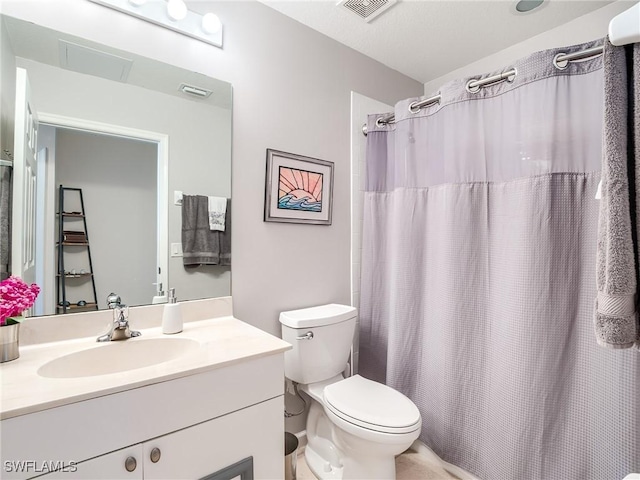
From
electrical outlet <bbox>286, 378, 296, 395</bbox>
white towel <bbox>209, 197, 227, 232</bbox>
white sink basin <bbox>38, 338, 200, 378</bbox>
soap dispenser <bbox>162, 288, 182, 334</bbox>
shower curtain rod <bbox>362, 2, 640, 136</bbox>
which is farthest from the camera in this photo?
electrical outlet <bbox>286, 378, 296, 395</bbox>

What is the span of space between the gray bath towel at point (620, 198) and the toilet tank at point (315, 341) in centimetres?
113

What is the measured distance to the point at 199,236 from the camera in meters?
1.47

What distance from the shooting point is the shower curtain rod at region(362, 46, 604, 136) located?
1.21m

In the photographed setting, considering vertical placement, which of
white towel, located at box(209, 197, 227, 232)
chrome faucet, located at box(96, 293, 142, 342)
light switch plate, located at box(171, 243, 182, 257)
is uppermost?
white towel, located at box(209, 197, 227, 232)

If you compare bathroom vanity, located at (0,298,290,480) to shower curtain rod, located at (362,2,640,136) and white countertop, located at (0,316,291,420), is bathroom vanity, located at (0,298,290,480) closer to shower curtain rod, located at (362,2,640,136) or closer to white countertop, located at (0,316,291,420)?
white countertop, located at (0,316,291,420)

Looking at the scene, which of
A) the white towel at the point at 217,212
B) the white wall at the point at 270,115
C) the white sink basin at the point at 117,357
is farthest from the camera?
the white towel at the point at 217,212

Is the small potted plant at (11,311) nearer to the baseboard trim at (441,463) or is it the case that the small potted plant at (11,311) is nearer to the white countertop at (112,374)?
the white countertop at (112,374)

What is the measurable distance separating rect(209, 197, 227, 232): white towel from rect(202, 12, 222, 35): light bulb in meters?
0.77

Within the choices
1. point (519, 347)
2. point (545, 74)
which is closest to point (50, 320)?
point (519, 347)

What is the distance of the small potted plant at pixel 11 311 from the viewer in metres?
0.92

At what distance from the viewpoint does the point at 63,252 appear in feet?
3.93

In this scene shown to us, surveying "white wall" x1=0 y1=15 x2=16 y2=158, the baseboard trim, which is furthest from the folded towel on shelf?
the baseboard trim

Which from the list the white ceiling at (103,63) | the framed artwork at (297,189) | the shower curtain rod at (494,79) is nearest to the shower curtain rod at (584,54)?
the shower curtain rod at (494,79)

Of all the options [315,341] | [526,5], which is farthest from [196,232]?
[526,5]
